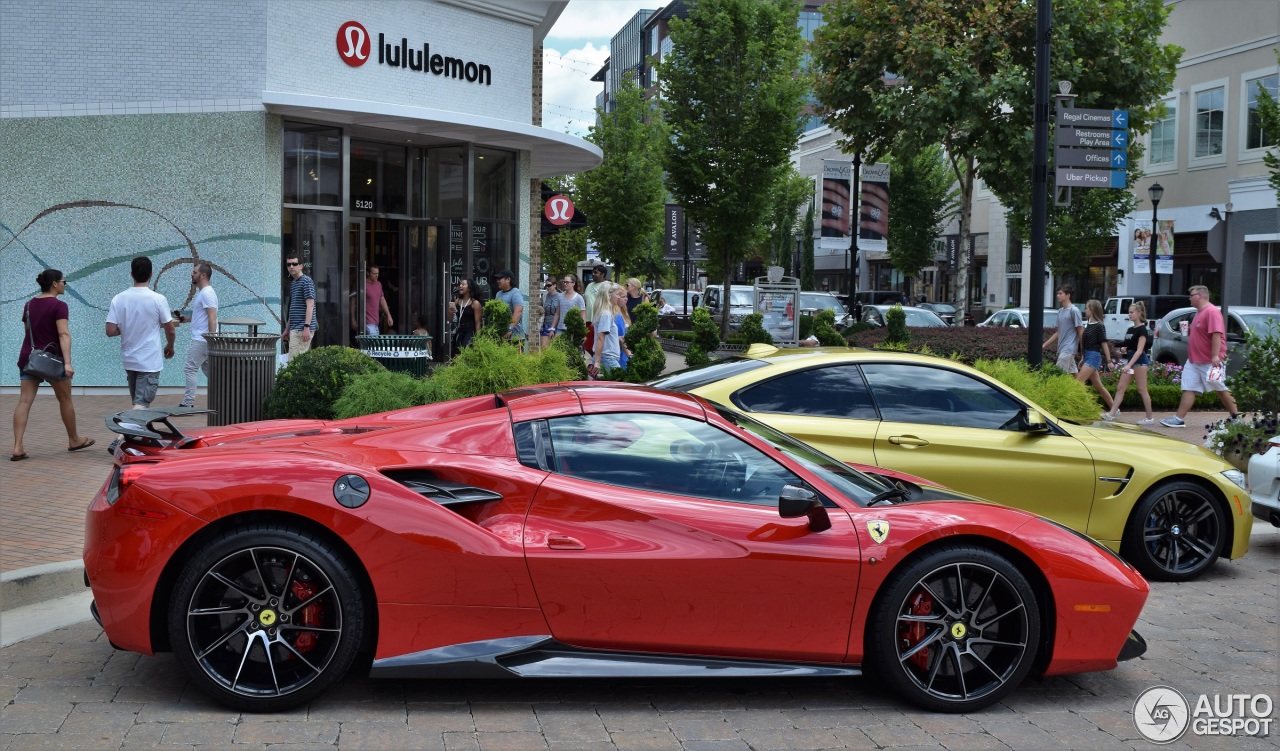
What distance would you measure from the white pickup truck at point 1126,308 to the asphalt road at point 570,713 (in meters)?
29.7

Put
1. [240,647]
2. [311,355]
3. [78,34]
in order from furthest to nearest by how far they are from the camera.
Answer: [78,34] < [311,355] < [240,647]

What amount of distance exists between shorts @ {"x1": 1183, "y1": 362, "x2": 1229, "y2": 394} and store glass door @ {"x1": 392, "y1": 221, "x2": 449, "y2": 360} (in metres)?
11.8

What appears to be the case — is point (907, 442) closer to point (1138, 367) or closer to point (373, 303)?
point (1138, 367)

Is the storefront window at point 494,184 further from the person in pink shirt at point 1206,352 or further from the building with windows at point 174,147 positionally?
the person in pink shirt at point 1206,352

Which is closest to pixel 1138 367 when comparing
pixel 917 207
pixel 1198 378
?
pixel 1198 378

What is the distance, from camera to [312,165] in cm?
1766

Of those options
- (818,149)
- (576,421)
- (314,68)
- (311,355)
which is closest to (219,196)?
(314,68)

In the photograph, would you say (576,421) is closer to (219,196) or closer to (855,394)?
(855,394)

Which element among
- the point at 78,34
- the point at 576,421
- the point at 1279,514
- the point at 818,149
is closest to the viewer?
the point at 576,421

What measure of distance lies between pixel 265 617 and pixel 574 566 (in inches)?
48.3

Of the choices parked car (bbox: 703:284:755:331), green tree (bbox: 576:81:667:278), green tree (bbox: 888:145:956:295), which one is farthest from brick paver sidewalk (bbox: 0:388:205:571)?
green tree (bbox: 888:145:956:295)

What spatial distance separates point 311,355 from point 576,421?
6.38 metres

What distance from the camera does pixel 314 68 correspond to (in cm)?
1742

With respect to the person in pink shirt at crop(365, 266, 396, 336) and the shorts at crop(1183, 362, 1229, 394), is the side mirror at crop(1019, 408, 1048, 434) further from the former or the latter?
the person in pink shirt at crop(365, 266, 396, 336)
